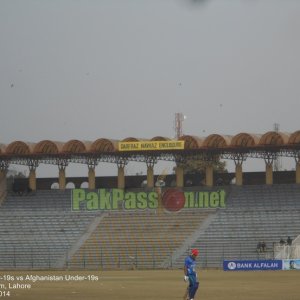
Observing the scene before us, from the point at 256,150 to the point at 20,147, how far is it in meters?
23.7

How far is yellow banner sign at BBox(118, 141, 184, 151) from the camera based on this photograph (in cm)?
8825

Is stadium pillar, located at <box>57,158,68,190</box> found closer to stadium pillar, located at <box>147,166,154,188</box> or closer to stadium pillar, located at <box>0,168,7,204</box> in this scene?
stadium pillar, located at <box>0,168,7,204</box>

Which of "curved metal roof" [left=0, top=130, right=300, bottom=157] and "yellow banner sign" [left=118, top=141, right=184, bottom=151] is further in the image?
"yellow banner sign" [left=118, top=141, right=184, bottom=151]

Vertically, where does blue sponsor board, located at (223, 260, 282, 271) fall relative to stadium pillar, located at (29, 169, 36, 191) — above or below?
below

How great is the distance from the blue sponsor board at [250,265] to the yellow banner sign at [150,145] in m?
20.6

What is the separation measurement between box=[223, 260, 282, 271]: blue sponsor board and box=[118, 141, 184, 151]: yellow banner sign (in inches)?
813

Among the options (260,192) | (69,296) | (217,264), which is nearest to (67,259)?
(217,264)

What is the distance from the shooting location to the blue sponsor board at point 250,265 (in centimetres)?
6894

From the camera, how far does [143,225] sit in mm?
87875

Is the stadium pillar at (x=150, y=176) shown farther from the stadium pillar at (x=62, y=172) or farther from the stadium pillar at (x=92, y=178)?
the stadium pillar at (x=62, y=172)

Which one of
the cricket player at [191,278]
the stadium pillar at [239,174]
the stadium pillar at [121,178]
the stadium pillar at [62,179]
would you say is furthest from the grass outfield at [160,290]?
the stadium pillar at [62,179]

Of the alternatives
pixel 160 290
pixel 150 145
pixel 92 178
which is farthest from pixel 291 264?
pixel 92 178

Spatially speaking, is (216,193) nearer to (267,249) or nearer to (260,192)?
(260,192)

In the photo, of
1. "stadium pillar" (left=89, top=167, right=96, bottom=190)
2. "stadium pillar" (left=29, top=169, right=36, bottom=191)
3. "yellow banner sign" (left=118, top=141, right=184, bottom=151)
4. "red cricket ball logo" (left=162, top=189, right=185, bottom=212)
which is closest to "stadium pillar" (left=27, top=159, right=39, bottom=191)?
"stadium pillar" (left=29, top=169, right=36, bottom=191)
